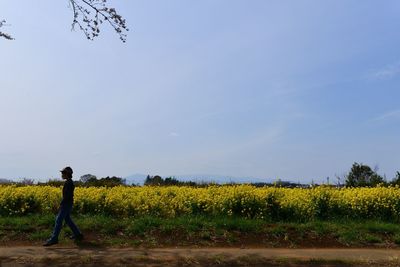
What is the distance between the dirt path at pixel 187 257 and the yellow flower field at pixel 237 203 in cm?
299

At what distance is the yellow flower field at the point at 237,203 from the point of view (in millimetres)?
14375

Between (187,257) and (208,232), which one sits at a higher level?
(208,232)

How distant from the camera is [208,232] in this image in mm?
12438

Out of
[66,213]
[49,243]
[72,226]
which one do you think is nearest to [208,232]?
[72,226]

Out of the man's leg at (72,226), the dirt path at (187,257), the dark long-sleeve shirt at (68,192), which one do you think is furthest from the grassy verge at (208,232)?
the dark long-sleeve shirt at (68,192)

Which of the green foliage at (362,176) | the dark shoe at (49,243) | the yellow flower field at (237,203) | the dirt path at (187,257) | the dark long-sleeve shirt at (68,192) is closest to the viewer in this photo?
the dirt path at (187,257)

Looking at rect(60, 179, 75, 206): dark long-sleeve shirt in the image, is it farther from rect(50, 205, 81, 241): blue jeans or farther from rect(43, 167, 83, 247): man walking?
rect(50, 205, 81, 241): blue jeans

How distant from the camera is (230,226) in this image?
42.4ft

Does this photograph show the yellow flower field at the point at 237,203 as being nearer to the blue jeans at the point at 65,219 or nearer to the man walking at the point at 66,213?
the man walking at the point at 66,213

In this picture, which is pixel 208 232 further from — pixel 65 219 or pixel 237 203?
pixel 65 219

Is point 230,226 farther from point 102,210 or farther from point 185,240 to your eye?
point 102,210

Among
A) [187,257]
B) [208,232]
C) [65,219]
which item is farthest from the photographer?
[208,232]

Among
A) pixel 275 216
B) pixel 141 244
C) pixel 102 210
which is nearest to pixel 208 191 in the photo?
pixel 275 216

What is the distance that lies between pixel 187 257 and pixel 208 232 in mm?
2181
